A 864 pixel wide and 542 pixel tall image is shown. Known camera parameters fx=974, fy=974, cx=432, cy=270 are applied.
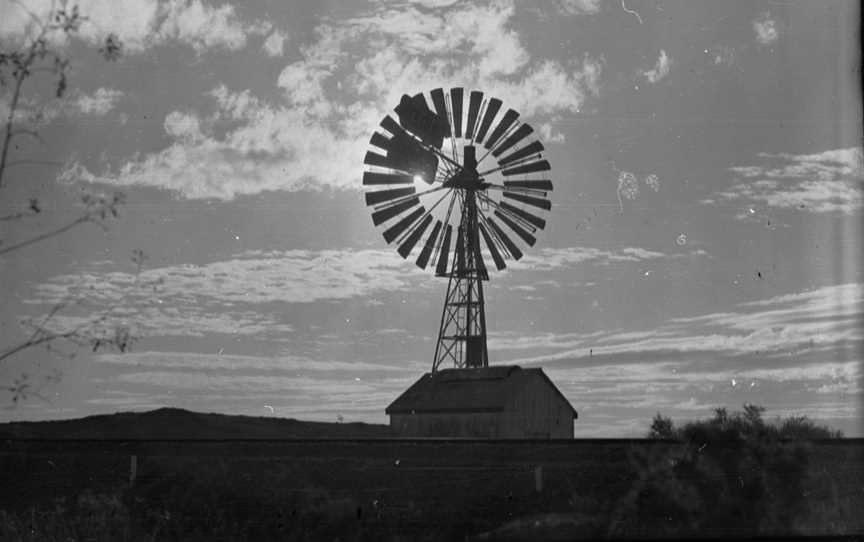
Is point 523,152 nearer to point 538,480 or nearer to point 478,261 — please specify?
point 478,261

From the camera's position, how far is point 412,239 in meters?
35.0

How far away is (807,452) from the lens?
20.6 metres

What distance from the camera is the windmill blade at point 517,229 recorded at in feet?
117

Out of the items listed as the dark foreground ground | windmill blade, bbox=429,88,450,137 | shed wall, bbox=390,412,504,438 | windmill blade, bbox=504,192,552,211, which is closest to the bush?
the dark foreground ground

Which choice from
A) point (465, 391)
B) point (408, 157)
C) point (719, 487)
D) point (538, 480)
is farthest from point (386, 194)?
point (719, 487)

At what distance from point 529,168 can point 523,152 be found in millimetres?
631

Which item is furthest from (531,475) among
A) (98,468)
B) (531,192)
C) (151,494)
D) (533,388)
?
(531,192)

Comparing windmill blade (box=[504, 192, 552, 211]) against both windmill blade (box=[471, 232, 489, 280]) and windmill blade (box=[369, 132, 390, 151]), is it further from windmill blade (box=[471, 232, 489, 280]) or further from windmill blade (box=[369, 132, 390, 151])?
windmill blade (box=[369, 132, 390, 151])

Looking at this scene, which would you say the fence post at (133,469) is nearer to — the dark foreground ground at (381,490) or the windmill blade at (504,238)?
the dark foreground ground at (381,490)

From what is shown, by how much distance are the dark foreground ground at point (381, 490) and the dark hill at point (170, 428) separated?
23048mm

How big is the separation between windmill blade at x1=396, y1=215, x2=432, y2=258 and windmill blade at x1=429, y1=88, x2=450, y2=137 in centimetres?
337

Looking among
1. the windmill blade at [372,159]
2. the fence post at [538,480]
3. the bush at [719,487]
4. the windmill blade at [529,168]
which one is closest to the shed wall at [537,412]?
the windmill blade at [529,168]

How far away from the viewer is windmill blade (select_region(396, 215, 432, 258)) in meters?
35.0

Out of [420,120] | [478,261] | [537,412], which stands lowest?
[537,412]
